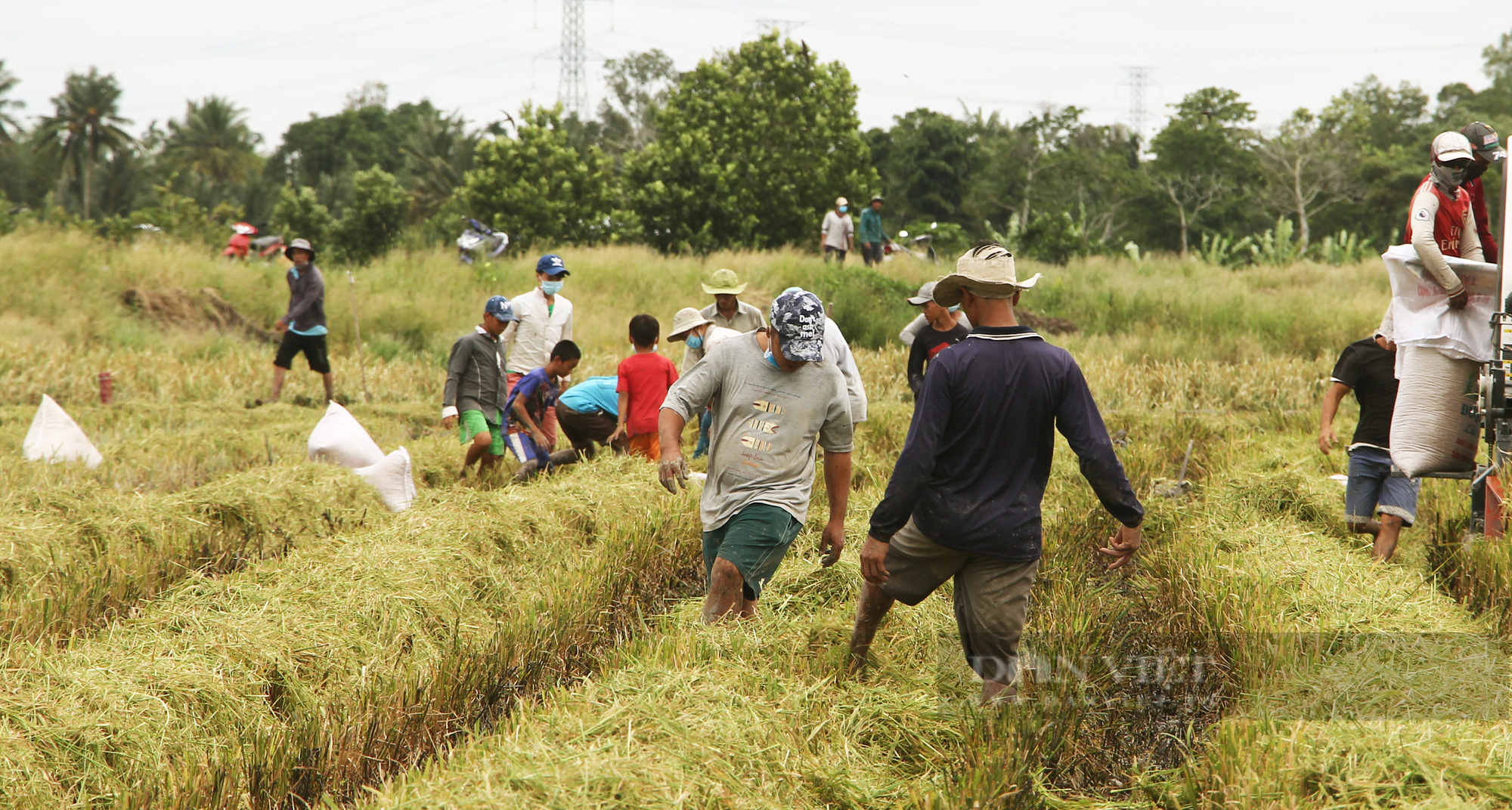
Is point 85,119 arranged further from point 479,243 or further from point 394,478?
point 394,478

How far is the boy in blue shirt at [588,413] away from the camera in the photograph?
780 cm

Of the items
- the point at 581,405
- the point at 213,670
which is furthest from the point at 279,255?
the point at 213,670

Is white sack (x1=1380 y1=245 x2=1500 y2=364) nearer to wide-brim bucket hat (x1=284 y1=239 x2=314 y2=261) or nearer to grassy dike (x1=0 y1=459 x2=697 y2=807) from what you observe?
grassy dike (x1=0 y1=459 x2=697 y2=807)

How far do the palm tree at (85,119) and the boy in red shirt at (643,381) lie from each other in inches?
2105

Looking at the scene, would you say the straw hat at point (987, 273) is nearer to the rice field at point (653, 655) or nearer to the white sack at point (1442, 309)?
the rice field at point (653, 655)

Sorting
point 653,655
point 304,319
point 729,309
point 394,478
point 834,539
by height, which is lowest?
point 394,478

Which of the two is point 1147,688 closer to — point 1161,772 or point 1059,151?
point 1161,772

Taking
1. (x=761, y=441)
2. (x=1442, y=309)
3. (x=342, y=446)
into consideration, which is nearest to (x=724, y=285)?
(x=342, y=446)

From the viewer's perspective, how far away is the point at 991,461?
359cm

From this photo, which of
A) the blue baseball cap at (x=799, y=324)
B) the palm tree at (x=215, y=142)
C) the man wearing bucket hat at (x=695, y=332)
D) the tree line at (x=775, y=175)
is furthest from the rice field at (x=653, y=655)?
the palm tree at (x=215, y=142)

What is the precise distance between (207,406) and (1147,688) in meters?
9.50

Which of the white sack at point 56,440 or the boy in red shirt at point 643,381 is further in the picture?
the white sack at point 56,440

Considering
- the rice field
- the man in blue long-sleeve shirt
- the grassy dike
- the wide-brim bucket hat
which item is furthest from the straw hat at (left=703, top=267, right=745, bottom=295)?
the wide-brim bucket hat

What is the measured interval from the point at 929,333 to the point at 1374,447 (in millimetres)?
2570
